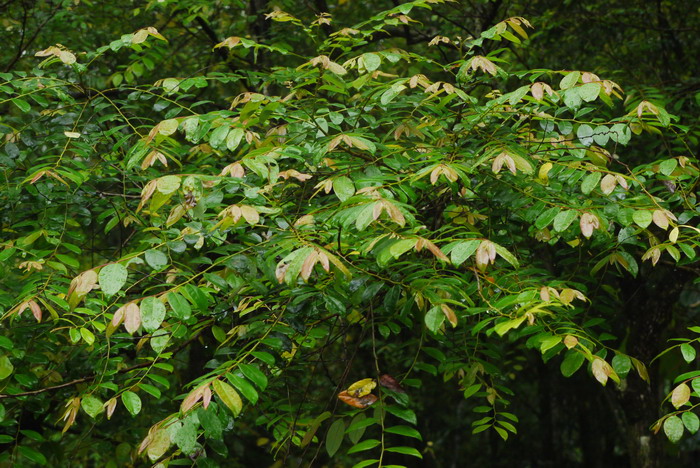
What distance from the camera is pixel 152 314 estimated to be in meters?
1.72

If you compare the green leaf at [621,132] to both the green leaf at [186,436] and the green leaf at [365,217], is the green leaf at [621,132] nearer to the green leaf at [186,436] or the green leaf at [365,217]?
the green leaf at [365,217]

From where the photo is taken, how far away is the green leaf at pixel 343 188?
2.05m

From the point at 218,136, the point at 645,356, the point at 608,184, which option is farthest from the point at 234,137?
the point at 645,356

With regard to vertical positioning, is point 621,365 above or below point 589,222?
below

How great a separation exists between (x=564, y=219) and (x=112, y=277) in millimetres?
1332

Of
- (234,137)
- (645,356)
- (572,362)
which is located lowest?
(645,356)

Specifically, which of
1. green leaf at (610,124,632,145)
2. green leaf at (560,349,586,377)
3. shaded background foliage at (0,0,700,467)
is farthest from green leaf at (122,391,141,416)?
green leaf at (610,124,632,145)

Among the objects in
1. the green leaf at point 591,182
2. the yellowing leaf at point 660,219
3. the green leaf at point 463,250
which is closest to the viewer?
the green leaf at point 463,250

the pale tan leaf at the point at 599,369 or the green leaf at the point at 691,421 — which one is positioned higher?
the pale tan leaf at the point at 599,369

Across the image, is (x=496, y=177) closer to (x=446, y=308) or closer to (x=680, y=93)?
(x=446, y=308)

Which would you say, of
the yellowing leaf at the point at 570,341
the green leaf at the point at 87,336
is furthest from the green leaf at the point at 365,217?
the green leaf at the point at 87,336

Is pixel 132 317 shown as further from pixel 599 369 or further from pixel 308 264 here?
pixel 599 369

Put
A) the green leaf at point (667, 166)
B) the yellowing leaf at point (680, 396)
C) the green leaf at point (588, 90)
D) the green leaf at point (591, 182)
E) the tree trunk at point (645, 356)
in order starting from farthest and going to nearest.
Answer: the tree trunk at point (645, 356) → the green leaf at point (667, 166) → the green leaf at point (591, 182) → the green leaf at point (588, 90) → the yellowing leaf at point (680, 396)

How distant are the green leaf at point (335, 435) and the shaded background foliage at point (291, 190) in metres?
0.13
